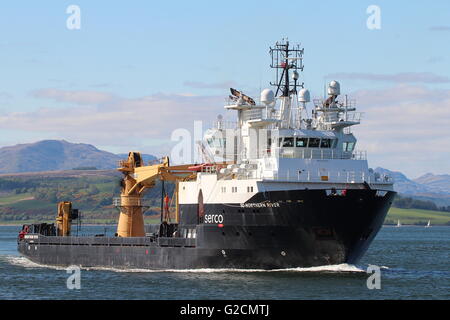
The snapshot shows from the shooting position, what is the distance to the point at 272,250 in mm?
48781

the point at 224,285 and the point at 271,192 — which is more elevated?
the point at 271,192

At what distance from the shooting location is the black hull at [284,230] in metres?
47.6

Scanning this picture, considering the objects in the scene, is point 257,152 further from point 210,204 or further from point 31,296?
point 31,296

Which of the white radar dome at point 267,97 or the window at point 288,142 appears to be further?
the white radar dome at point 267,97

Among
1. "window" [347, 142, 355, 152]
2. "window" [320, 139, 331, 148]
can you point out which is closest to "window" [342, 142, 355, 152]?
"window" [347, 142, 355, 152]

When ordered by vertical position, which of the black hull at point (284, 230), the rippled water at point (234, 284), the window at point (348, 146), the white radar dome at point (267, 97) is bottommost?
the rippled water at point (234, 284)

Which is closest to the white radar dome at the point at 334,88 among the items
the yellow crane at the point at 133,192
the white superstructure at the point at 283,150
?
the white superstructure at the point at 283,150

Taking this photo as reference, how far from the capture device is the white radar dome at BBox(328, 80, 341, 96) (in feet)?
178

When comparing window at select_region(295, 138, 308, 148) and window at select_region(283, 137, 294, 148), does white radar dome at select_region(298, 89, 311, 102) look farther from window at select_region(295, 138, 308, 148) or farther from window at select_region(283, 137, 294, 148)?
window at select_region(283, 137, 294, 148)

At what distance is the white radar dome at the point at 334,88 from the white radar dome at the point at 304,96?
146cm

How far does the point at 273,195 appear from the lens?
158ft

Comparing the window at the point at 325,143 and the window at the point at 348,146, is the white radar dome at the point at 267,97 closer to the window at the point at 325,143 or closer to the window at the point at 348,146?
the window at the point at 325,143
